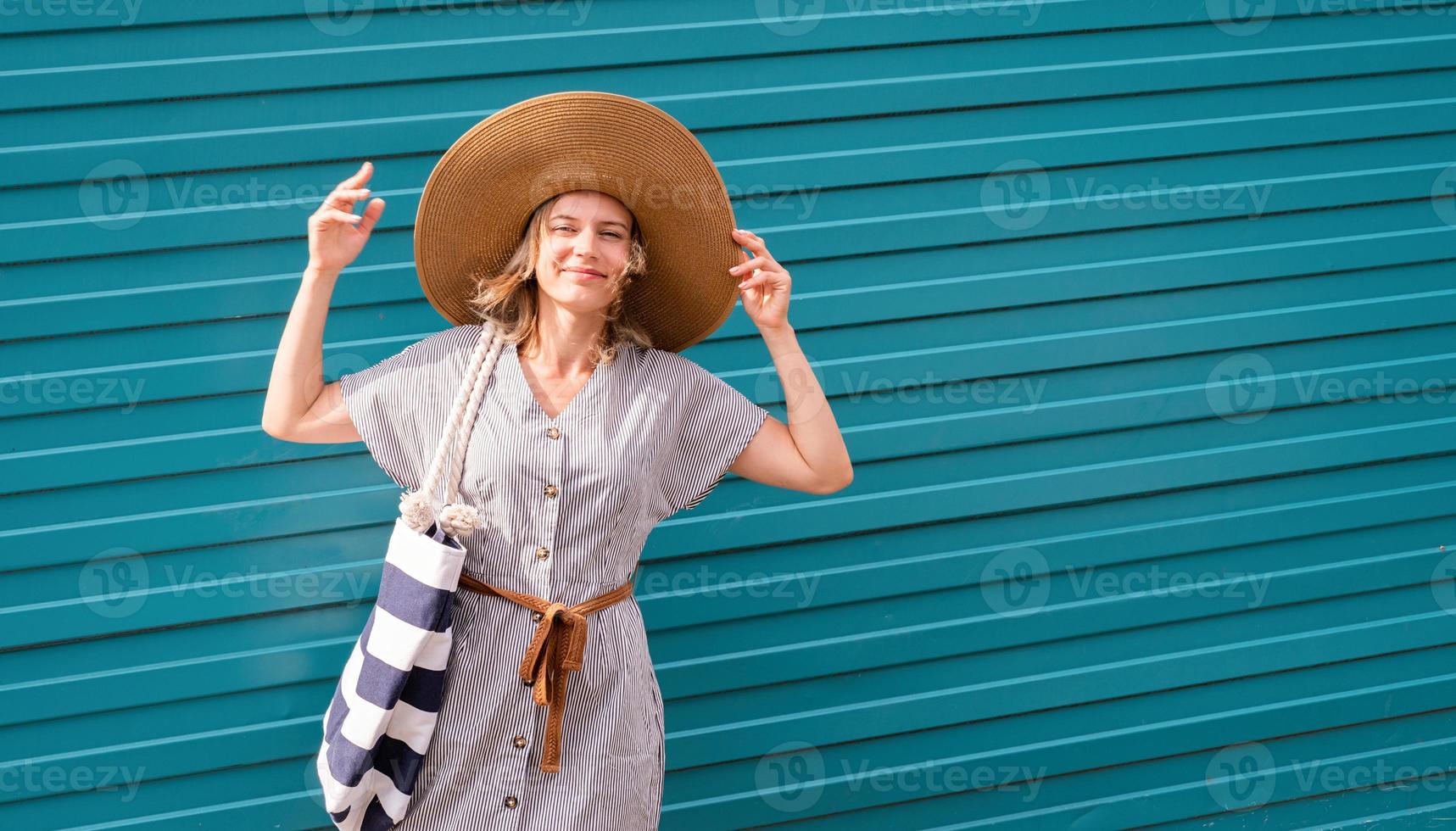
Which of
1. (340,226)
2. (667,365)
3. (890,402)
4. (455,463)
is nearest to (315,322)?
(340,226)

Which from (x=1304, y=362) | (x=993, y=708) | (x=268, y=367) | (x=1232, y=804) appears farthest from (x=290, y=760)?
(x=1304, y=362)

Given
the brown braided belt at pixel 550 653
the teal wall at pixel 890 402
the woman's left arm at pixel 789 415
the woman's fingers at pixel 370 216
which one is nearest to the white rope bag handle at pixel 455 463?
the brown braided belt at pixel 550 653

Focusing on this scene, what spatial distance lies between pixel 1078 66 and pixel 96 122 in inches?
110

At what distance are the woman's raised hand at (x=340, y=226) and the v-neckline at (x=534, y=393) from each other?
0.38m

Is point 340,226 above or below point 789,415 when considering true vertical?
above

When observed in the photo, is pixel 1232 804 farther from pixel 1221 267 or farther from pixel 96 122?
pixel 96 122

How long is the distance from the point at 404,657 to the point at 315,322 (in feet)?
2.28

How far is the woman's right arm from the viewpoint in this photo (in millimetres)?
2258

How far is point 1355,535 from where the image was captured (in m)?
3.85

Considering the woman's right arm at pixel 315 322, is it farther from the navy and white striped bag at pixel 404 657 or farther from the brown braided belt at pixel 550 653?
the brown braided belt at pixel 550 653

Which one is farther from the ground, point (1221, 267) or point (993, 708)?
point (1221, 267)

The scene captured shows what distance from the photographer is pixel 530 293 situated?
8.32 ft

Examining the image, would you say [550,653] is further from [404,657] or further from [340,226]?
[340,226]

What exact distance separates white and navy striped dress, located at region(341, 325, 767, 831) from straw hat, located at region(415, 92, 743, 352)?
0.70ft
